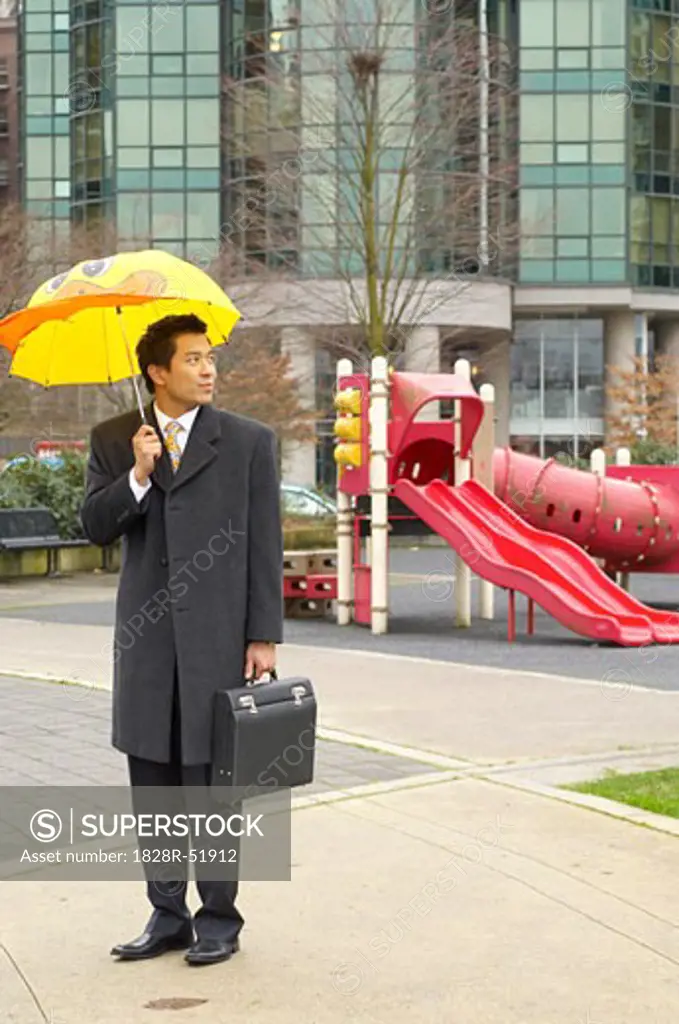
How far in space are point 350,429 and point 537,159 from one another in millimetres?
40415

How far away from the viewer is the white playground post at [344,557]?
17.9 m

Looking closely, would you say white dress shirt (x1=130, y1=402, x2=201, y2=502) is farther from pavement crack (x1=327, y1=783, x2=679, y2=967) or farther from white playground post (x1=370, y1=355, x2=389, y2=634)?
white playground post (x1=370, y1=355, x2=389, y2=634)

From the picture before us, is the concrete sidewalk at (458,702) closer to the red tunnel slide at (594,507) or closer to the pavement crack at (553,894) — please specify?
the pavement crack at (553,894)

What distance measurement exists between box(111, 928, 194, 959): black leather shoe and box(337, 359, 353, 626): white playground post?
12467mm

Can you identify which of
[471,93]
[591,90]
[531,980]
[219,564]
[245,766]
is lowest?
[531,980]

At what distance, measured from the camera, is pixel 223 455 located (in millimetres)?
5453

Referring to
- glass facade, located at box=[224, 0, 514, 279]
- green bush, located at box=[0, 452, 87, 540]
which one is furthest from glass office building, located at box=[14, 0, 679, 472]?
green bush, located at box=[0, 452, 87, 540]

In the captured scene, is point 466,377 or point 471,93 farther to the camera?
point 471,93

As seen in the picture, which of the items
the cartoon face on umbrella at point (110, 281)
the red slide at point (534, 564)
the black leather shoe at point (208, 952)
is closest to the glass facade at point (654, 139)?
the red slide at point (534, 564)

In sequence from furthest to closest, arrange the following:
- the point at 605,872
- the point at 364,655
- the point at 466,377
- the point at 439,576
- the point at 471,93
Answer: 1. the point at 471,93
2. the point at 439,576
3. the point at 466,377
4. the point at 364,655
5. the point at 605,872

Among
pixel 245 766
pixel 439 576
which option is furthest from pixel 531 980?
pixel 439 576

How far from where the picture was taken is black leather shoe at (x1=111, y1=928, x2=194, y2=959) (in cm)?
529

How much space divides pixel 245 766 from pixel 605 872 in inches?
75.4

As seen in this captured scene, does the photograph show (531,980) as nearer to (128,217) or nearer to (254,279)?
(254,279)
